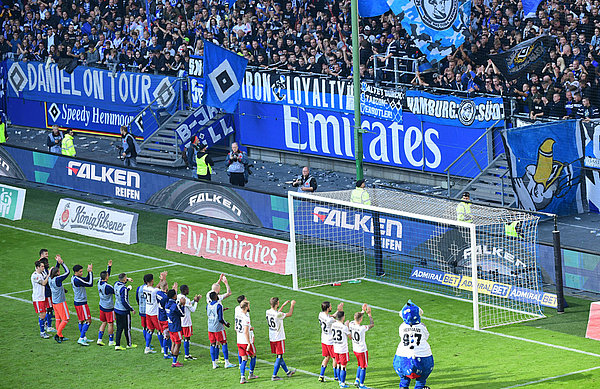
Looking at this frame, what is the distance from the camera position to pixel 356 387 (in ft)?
64.7

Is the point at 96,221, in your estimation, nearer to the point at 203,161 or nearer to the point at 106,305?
the point at 203,161

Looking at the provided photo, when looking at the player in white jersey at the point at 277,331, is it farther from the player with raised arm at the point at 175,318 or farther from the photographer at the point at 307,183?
the photographer at the point at 307,183

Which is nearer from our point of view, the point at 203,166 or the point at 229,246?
the point at 229,246

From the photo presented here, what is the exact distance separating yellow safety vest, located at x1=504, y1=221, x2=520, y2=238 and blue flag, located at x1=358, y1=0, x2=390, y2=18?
9.99 m

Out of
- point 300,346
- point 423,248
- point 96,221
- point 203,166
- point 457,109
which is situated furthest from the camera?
point 203,166

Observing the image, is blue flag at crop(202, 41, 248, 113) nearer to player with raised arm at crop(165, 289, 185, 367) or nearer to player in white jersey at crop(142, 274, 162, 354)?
player in white jersey at crop(142, 274, 162, 354)

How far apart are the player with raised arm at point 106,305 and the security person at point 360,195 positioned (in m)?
7.24

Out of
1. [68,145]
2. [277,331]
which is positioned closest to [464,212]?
[277,331]

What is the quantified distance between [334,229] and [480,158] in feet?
24.2

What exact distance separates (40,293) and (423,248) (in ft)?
31.3

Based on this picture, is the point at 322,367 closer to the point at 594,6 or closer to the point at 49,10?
the point at 594,6

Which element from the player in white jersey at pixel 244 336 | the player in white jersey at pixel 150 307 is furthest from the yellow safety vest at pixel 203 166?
the player in white jersey at pixel 244 336

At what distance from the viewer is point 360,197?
89.4 ft

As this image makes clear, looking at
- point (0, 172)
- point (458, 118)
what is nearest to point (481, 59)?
point (458, 118)
